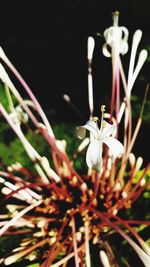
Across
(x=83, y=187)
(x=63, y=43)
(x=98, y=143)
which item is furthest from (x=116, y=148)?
(x=63, y=43)

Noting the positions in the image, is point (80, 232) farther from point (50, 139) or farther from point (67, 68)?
point (67, 68)

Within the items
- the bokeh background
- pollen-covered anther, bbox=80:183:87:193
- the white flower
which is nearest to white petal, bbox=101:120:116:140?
the white flower

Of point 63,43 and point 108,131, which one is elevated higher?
point 63,43

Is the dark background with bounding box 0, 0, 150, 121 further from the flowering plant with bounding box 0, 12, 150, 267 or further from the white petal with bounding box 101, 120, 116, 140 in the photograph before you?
the white petal with bounding box 101, 120, 116, 140

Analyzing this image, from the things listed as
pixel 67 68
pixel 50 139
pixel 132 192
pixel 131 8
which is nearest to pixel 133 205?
pixel 132 192

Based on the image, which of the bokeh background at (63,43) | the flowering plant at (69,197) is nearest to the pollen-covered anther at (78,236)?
the flowering plant at (69,197)

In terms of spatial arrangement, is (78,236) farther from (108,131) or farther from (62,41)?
(62,41)
